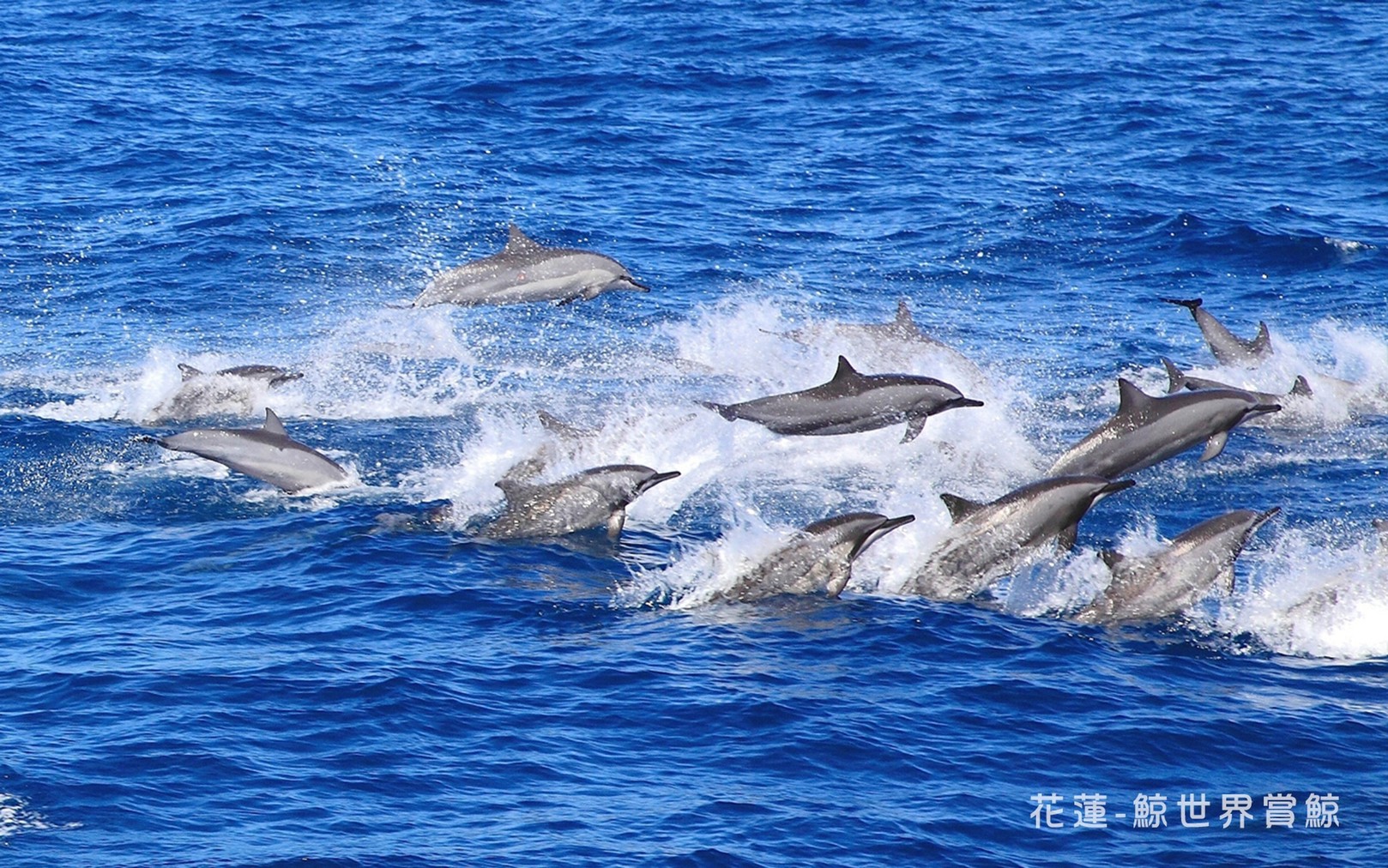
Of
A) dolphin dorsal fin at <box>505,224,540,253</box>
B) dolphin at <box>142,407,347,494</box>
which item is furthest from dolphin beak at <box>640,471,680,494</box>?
dolphin at <box>142,407,347,494</box>

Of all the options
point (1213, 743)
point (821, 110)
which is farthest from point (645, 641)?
point (821, 110)

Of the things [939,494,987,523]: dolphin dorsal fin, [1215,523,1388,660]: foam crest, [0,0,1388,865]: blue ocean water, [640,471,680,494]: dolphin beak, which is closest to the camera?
[0,0,1388,865]: blue ocean water

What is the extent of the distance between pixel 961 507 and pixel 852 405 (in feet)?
5.61

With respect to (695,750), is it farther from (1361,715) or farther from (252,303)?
(252,303)

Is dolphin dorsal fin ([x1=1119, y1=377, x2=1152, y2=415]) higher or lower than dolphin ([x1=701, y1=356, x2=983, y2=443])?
higher

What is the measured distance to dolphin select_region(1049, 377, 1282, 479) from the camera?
17.2 meters

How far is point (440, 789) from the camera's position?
42.8ft

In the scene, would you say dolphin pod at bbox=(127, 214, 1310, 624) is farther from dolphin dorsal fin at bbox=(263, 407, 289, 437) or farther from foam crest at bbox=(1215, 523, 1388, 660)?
foam crest at bbox=(1215, 523, 1388, 660)

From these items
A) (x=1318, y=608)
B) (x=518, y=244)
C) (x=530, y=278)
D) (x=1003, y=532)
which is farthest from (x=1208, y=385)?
(x=518, y=244)

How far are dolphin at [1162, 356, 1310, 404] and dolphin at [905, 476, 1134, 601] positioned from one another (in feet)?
7.04

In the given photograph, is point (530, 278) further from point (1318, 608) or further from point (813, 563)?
point (1318, 608)

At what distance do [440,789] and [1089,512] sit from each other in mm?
9155

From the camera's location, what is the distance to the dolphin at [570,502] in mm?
18797

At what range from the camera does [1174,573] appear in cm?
1642
